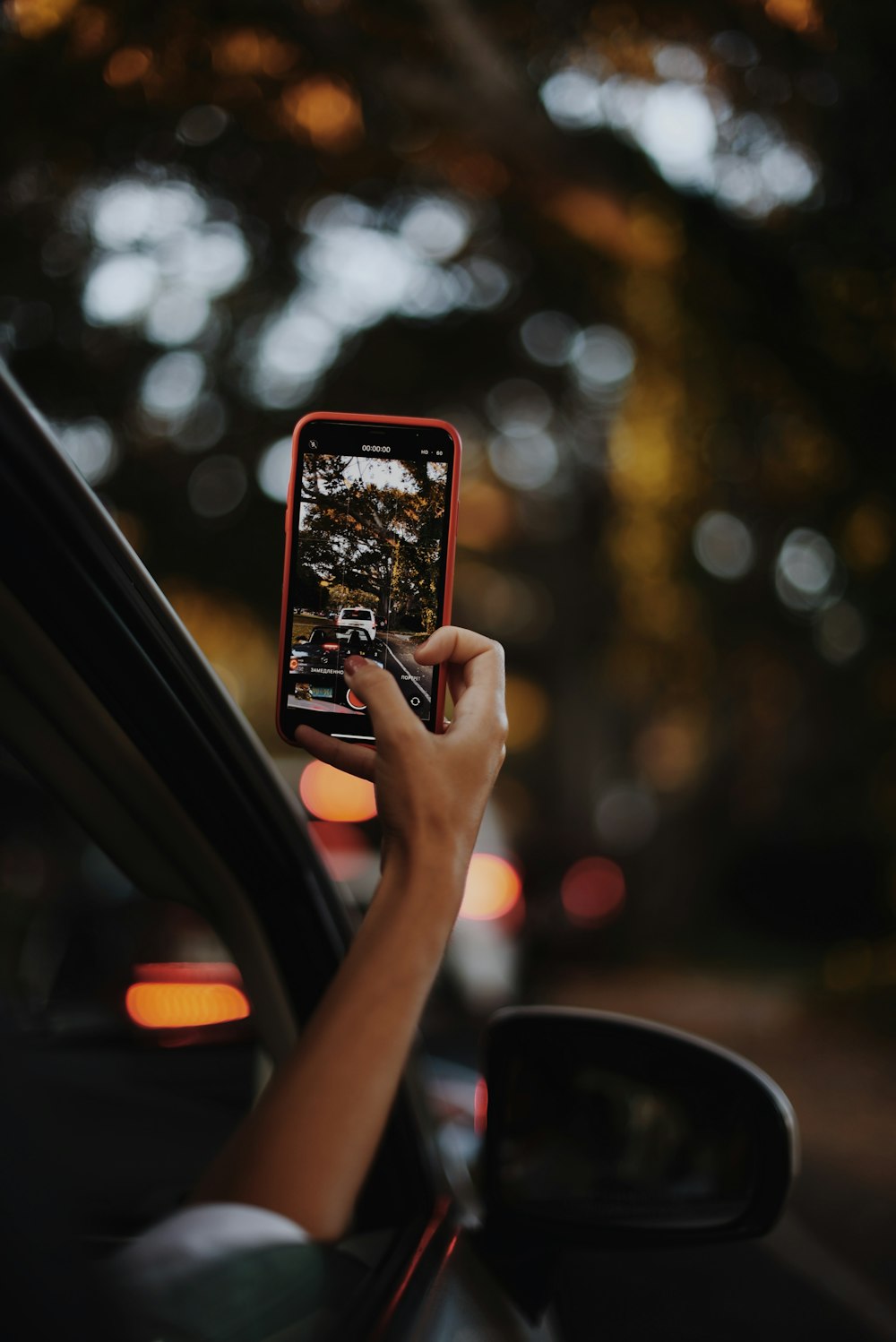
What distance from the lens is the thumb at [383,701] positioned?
3.66ft

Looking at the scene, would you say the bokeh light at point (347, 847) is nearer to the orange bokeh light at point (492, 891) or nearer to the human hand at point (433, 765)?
the orange bokeh light at point (492, 891)

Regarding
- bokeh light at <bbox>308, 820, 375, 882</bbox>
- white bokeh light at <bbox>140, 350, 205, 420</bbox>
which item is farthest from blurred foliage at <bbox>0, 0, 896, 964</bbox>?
bokeh light at <bbox>308, 820, 375, 882</bbox>

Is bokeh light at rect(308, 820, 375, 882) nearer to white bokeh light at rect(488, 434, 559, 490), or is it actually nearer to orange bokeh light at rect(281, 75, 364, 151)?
orange bokeh light at rect(281, 75, 364, 151)

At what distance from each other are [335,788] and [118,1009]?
2.18ft

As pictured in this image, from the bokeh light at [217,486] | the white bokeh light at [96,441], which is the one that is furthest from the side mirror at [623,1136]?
the bokeh light at [217,486]

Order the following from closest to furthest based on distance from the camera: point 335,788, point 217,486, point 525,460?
point 335,788
point 217,486
point 525,460

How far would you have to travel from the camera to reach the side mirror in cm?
162

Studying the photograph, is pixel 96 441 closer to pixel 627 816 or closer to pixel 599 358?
pixel 599 358

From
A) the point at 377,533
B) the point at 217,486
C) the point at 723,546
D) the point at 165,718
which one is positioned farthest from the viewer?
the point at 723,546

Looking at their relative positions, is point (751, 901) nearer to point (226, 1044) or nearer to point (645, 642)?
point (645, 642)

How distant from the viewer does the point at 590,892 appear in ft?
41.4

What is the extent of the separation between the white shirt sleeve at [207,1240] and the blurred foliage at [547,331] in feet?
2.53

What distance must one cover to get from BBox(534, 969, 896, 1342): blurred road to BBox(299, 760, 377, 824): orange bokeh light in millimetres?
1123

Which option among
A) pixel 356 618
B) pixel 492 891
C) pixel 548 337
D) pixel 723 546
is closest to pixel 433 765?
pixel 356 618
